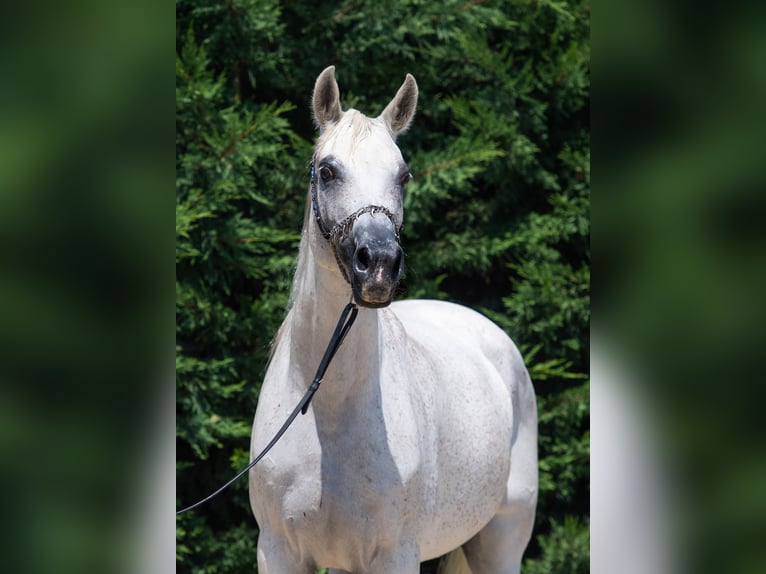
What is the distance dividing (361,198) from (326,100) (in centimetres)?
48

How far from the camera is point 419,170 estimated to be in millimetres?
5477

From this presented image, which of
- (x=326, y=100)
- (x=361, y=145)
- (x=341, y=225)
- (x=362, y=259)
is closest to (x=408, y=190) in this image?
(x=326, y=100)

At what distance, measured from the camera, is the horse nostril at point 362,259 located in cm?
233

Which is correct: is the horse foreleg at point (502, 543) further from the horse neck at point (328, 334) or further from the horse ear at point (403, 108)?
the horse ear at point (403, 108)

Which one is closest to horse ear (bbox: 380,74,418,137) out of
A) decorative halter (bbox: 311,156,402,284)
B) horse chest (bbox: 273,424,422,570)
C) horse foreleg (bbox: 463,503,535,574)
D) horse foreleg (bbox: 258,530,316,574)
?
decorative halter (bbox: 311,156,402,284)

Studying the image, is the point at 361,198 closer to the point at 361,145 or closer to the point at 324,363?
the point at 361,145

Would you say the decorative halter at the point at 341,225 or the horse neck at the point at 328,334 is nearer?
the decorative halter at the point at 341,225

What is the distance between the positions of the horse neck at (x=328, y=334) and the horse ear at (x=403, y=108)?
1.34ft

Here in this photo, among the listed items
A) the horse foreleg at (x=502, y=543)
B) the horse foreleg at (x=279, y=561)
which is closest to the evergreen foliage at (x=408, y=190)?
the horse foreleg at (x=502, y=543)
